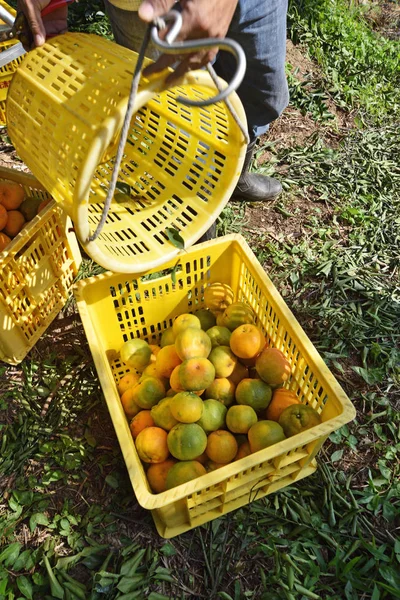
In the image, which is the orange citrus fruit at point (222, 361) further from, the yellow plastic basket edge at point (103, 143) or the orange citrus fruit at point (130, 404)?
the yellow plastic basket edge at point (103, 143)

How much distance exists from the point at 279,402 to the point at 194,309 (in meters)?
0.70

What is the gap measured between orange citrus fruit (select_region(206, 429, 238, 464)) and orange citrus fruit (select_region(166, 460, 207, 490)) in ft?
0.23

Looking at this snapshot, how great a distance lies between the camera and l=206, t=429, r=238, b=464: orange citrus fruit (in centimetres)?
169

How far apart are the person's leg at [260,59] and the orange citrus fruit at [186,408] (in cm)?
152

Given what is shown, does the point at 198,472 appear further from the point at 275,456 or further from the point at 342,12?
the point at 342,12

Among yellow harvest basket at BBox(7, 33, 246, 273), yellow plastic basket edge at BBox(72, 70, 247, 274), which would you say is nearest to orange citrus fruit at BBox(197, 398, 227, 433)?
yellow harvest basket at BBox(7, 33, 246, 273)

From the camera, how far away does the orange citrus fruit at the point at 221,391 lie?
1859 millimetres

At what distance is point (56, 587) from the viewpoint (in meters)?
1.63

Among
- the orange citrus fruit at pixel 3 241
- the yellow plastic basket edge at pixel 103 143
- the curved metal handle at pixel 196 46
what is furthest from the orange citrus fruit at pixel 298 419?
the orange citrus fruit at pixel 3 241

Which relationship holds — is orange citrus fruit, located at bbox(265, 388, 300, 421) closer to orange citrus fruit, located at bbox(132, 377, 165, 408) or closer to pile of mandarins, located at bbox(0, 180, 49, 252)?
orange citrus fruit, located at bbox(132, 377, 165, 408)

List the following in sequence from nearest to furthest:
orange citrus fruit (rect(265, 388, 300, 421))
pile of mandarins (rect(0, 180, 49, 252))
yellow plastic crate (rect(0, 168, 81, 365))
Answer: orange citrus fruit (rect(265, 388, 300, 421)) → yellow plastic crate (rect(0, 168, 81, 365)) → pile of mandarins (rect(0, 180, 49, 252))

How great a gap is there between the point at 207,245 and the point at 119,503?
1132mm

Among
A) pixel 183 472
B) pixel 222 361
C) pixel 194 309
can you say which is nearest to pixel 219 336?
pixel 222 361

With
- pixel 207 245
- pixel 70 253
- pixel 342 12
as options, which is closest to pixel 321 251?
pixel 207 245
